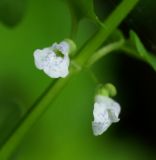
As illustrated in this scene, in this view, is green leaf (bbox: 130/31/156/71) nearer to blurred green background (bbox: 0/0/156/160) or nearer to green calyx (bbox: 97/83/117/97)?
green calyx (bbox: 97/83/117/97)

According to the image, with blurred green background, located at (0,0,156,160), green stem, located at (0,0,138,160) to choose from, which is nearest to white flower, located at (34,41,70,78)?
green stem, located at (0,0,138,160)

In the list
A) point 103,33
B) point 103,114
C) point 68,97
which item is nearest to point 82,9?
point 103,33

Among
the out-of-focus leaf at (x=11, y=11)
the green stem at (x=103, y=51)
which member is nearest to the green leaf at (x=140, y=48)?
the green stem at (x=103, y=51)

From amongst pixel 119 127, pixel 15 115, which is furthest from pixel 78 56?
pixel 119 127

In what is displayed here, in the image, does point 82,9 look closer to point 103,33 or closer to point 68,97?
point 103,33

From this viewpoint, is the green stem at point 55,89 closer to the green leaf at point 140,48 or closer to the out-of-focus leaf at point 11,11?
the green leaf at point 140,48

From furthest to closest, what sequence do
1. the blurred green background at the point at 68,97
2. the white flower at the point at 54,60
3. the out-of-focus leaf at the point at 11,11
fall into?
the blurred green background at the point at 68,97 → the out-of-focus leaf at the point at 11,11 → the white flower at the point at 54,60
